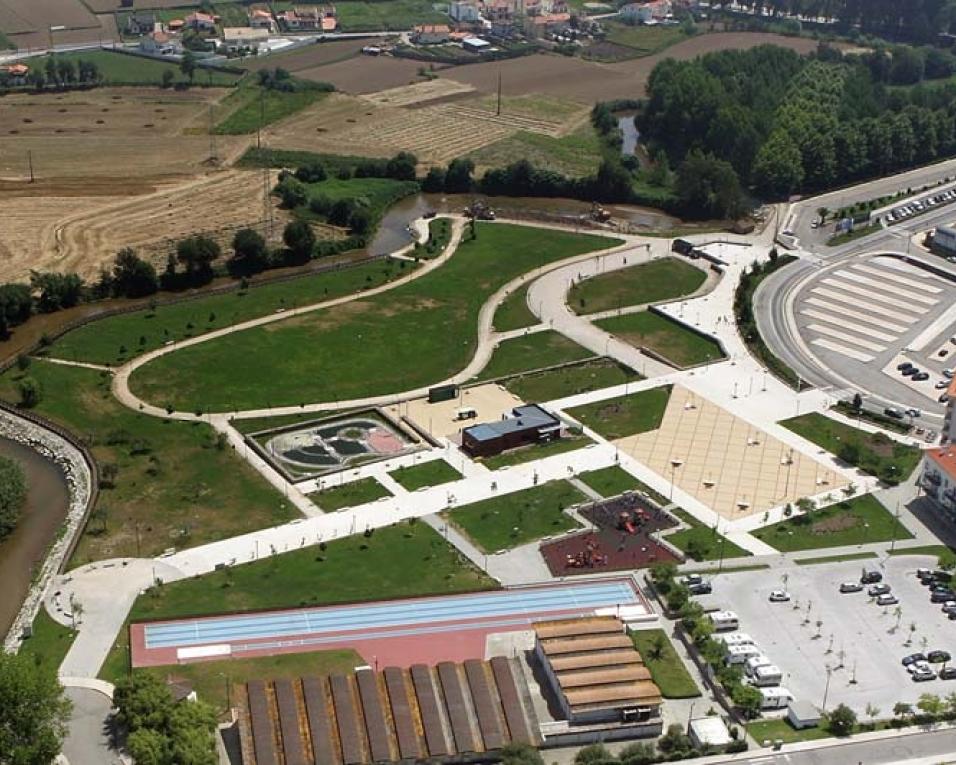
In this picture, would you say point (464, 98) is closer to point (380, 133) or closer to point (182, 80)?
point (380, 133)

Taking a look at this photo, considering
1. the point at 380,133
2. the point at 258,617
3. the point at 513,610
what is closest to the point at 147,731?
the point at 258,617

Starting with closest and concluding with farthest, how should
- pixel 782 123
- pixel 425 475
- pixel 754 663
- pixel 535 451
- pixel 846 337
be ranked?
pixel 754 663
pixel 425 475
pixel 535 451
pixel 846 337
pixel 782 123

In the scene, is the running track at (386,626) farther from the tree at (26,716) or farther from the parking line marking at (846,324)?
the parking line marking at (846,324)

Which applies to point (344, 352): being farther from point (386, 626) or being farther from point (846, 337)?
point (846, 337)

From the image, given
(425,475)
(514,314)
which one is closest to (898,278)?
(514,314)

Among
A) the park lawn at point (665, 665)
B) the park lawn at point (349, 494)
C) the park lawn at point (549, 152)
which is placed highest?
the park lawn at point (549, 152)

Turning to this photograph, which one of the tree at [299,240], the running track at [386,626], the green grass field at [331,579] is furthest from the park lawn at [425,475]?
the tree at [299,240]

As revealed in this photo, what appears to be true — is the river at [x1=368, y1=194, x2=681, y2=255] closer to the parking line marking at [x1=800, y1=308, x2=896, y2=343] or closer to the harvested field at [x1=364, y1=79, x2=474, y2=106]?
the parking line marking at [x1=800, y1=308, x2=896, y2=343]
